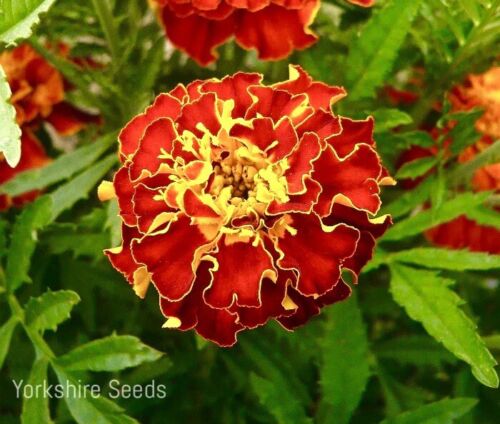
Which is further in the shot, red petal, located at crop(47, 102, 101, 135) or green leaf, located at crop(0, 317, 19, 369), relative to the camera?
red petal, located at crop(47, 102, 101, 135)

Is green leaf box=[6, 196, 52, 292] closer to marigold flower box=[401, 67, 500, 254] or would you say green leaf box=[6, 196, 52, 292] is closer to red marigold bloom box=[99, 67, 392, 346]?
red marigold bloom box=[99, 67, 392, 346]

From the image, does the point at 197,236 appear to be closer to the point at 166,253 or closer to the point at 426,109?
the point at 166,253

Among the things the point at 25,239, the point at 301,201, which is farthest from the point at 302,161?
the point at 25,239

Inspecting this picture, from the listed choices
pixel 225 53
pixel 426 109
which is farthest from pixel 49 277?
pixel 426 109

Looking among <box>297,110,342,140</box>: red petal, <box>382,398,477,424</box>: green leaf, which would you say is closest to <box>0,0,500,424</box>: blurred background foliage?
<box>382,398,477,424</box>: green leaf

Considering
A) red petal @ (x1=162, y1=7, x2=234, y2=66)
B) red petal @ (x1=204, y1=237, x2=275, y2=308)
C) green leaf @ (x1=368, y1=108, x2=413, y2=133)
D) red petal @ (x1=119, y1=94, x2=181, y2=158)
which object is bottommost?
red petal @ (x1=204, y1=237, x2=275, y2=308)

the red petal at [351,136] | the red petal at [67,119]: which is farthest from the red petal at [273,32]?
the red petal at [67,119]
